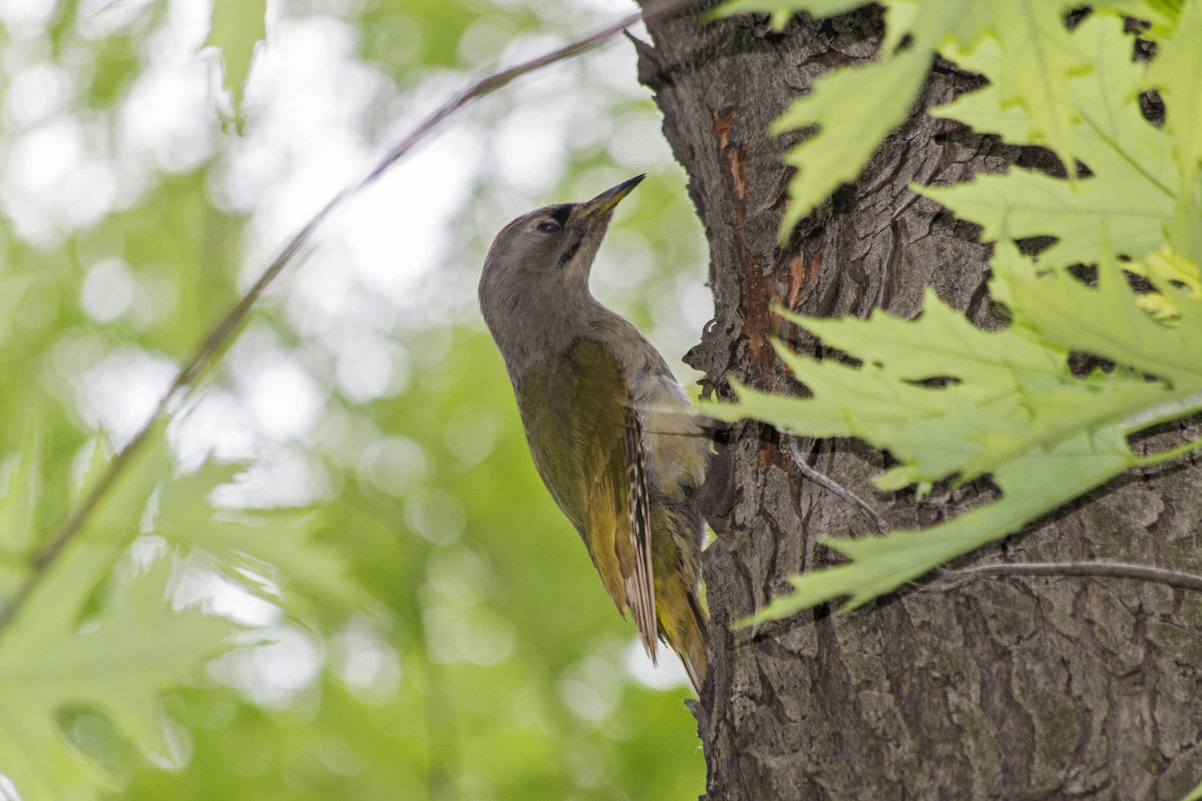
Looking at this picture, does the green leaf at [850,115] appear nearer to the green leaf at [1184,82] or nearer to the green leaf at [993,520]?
the green leaf at [1184,82]

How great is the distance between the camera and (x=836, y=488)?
2.22 m

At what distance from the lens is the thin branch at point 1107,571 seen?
1716mm

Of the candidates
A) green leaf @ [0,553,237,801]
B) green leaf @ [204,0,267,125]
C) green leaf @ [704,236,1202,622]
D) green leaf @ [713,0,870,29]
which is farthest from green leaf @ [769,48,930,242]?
green leaf @ [0,553,237,801]

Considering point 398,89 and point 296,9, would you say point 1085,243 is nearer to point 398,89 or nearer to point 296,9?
point 296,9

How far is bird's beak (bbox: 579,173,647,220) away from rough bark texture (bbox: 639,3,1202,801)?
209cm

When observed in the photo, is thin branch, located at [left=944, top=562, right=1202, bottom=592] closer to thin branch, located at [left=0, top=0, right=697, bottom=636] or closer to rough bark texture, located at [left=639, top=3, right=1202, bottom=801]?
rough bark texture, located at [left=639, top=3, right=1202, bottom=801]

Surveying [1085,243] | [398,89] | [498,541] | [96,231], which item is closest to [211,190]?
[96,231]

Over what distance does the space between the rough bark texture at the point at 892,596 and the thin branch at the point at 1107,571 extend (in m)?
0.06

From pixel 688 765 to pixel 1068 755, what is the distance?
5.56 metres

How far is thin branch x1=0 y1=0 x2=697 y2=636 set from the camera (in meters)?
1.33

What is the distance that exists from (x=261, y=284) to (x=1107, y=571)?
4.96 ft

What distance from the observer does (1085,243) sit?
56.3 inches

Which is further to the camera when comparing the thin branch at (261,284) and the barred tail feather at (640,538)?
the barred tail feather at (640,538)

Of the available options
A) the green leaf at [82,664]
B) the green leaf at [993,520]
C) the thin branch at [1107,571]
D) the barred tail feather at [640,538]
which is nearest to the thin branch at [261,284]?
the green leaf at [82,664]
